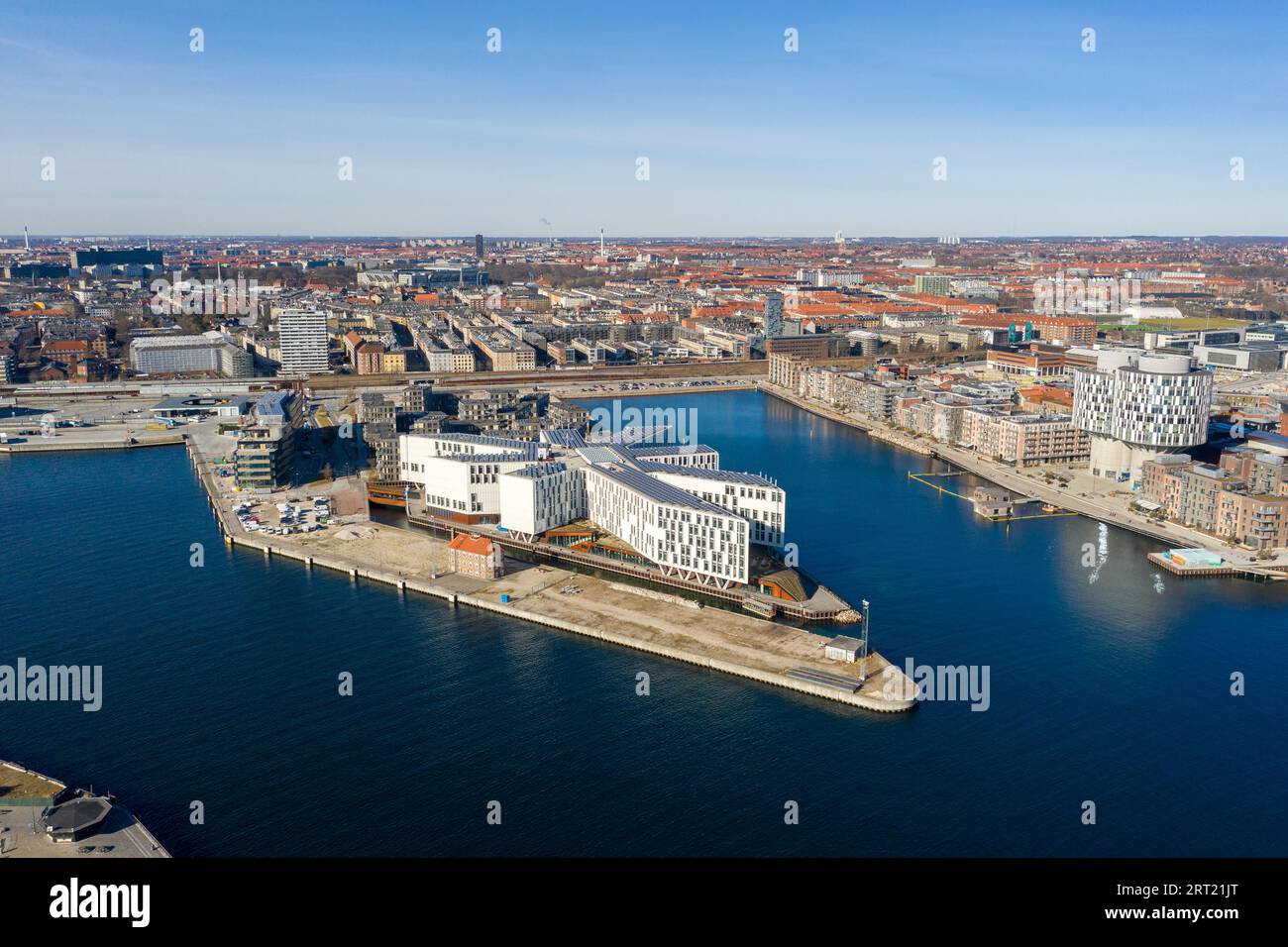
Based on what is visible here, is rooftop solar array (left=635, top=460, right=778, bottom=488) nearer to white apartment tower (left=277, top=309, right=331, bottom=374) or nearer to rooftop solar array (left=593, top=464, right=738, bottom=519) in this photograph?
rooftop solar array (left=593, top=464, right=738, bottom=519)

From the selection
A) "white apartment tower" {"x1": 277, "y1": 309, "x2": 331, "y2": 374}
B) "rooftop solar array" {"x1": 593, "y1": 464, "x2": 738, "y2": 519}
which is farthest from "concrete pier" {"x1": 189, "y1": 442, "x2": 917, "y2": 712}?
"white apartment tower" {"x1": 277, "y1": 309, "x2": 331, "y2": 374}

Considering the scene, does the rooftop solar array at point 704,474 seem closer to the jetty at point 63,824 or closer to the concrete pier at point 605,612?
the concrete pier at point 605,612

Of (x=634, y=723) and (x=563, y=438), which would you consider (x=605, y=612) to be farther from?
(x=563, y=438)

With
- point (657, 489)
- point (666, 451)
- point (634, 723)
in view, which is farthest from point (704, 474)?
point (634, 723)

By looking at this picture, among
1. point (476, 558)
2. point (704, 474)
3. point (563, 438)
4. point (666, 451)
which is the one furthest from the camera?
point (563, 438)

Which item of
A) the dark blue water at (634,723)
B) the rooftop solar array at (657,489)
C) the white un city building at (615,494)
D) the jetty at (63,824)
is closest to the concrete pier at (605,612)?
the dark blue water at (634,723)
